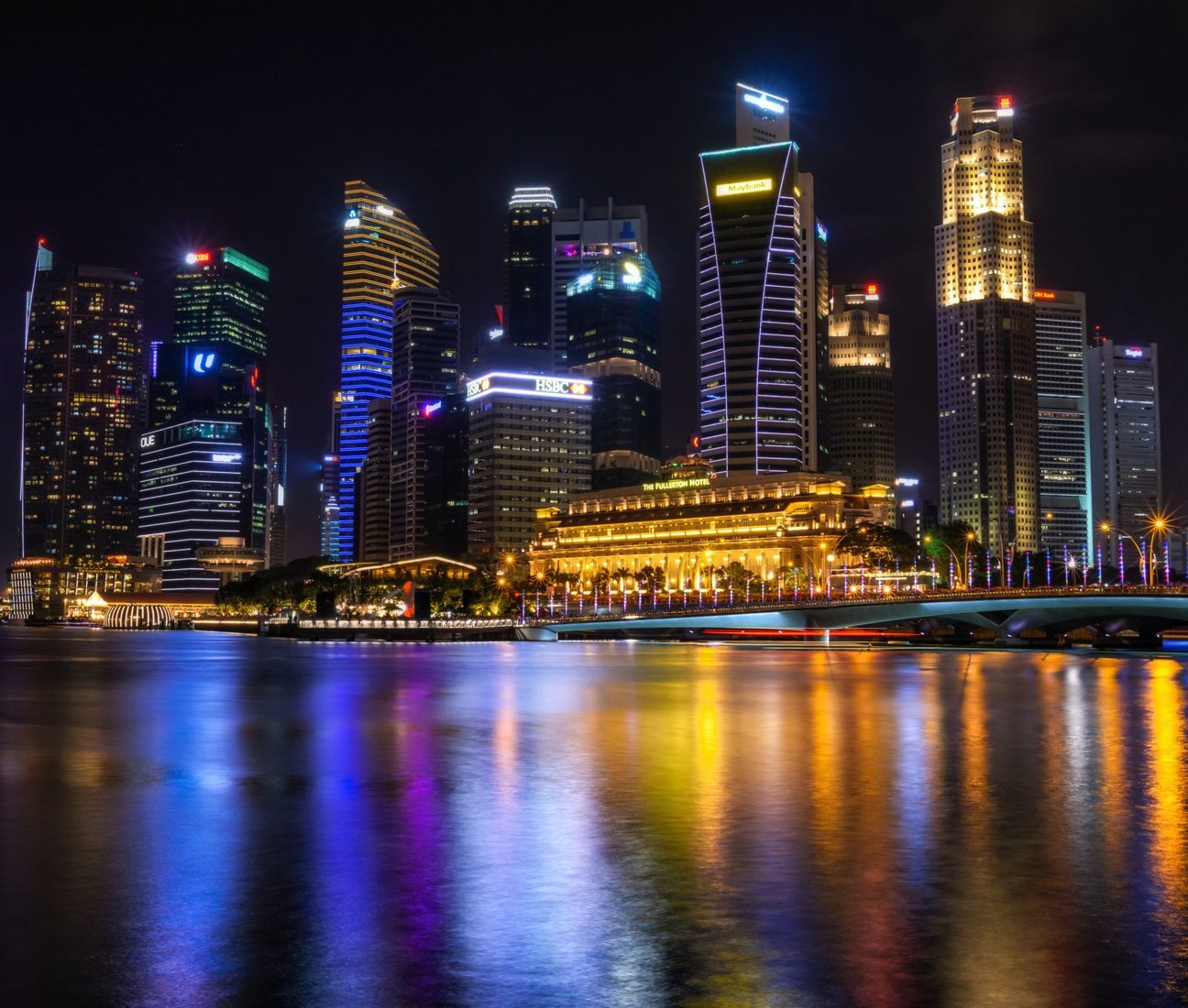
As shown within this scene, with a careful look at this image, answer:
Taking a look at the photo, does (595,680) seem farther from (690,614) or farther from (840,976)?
(690,614)

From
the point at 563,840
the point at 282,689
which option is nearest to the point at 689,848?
the point at 563,840

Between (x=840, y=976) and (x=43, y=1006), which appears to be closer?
(x=43, y=1006)

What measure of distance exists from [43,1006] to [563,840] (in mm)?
8381

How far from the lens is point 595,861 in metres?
15.6

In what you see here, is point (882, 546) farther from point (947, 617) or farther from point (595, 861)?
point (595, 861)

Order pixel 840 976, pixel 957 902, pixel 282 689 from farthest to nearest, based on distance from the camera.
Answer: pixel 282 689 → pixel 957 902 → pixel 840 976

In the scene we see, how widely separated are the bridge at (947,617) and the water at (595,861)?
286 ft

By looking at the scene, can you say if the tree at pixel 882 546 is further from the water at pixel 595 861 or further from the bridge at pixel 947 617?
the water at pixel 595 861

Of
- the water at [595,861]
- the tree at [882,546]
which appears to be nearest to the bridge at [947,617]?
the tree at [882,546]

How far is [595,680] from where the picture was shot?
61.2 m

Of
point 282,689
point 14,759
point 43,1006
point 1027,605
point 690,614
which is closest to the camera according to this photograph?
point 43,1006

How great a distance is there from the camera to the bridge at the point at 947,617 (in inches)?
4582

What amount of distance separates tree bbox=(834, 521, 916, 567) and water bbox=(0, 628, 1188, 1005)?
6024 inches

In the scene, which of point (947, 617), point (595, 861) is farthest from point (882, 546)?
point (595, 861)
